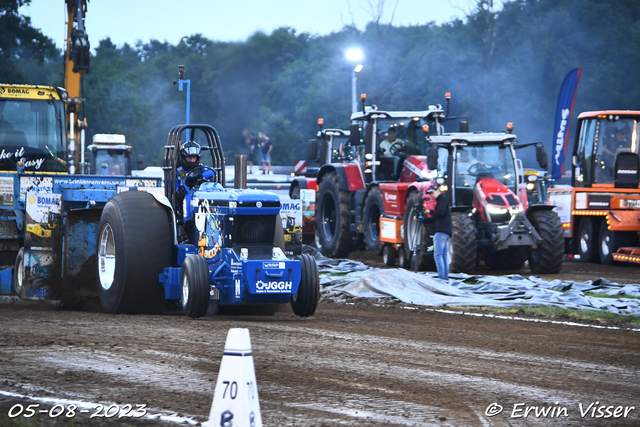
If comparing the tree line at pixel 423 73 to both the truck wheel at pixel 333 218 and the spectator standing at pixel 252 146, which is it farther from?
the truck wheel at pixel 333 218

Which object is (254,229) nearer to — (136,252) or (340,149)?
(136,252)

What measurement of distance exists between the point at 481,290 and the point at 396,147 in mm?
6684

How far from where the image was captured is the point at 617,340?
8.93 metres

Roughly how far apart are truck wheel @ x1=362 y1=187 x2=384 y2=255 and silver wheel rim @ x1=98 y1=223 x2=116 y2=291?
9.15 m

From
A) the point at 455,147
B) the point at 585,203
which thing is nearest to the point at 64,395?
the point at 455,147

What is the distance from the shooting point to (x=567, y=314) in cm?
1124

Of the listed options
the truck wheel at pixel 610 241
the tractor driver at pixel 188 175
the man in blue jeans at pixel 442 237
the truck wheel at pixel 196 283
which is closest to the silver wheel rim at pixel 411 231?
the man in blue jeans at pixel 442 237

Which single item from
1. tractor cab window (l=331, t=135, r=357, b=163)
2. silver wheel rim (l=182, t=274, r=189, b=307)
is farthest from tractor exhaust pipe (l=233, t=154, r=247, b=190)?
tractor cab window (l=331, t=135, r=357, b=163)

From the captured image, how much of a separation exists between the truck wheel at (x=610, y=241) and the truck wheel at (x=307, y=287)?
1113cm

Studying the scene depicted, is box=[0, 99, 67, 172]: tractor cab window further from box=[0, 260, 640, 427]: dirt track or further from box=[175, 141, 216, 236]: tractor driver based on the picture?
box=[0, 260, 640, 427]: dirt track

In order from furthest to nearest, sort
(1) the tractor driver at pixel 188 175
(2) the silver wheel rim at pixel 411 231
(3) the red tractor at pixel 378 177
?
(3) the red tractor at pixel 378 177, (2) the silver wheel rim at pixel 411 231, (1) the tractor driver at pixel 188 175

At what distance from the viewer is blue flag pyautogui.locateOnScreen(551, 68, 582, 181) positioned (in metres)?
26.0

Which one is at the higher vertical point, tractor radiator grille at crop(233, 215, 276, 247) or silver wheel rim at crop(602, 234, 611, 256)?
tractor radiator grille at crop(233, 215, 276, 247)

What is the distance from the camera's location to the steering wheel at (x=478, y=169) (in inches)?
672
